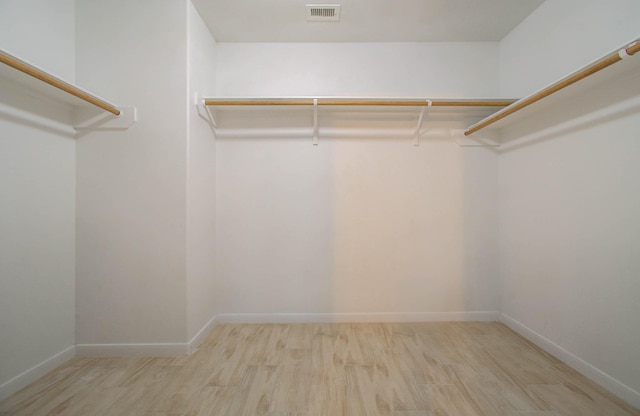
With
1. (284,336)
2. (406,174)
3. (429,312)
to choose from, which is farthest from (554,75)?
(284,336)

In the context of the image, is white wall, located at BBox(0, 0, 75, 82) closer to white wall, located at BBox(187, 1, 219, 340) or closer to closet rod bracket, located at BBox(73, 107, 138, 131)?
closet rod bracket, located at BBox(73, 107, 138, 131)

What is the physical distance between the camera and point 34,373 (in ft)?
5.34

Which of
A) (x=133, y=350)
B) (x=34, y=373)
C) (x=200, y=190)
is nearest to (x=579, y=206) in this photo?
(x=200, y=190)

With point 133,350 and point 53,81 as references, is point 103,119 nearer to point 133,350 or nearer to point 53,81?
point 53,81

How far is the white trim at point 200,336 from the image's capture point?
1.99 meters

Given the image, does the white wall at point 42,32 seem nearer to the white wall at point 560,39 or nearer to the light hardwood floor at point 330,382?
the light hardwood floor at point 330,382

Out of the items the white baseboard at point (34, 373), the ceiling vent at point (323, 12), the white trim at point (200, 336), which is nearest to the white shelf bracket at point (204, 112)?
the ceiling vent at point (323, 12)

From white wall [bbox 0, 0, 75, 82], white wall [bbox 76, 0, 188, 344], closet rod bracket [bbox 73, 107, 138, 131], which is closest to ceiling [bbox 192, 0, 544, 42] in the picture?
white wall [bbox 76, 0, 188, 344]

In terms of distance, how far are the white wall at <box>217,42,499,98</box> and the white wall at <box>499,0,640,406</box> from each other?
32cm

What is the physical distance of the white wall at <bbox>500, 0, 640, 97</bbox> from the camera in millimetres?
1565

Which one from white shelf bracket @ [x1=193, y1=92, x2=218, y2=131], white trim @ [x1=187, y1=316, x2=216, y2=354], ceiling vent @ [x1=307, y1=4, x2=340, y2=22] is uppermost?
ceiling vent @ [x1=307, y1=4, x2=340, y2=22]

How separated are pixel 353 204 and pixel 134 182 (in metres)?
1.74

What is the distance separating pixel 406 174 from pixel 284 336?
5.82 feet

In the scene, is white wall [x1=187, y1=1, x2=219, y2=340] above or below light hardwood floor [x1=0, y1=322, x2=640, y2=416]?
above
